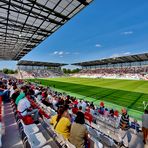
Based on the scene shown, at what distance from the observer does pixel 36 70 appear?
247 feet

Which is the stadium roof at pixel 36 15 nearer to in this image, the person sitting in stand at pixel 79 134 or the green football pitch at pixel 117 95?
the person sitting in stand at pixel 79 134

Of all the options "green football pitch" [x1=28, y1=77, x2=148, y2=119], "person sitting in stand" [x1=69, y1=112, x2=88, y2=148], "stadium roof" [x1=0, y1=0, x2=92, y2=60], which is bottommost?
"green football pitch" [x1=28, y1=77, x2=148, y2=119]

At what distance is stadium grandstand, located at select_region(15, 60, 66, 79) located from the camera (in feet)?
215

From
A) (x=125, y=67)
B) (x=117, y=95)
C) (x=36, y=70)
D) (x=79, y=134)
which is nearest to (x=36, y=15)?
(x=79, y=134)

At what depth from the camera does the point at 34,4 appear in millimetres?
10102

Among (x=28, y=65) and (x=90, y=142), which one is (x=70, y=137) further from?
(x=28, y=65)

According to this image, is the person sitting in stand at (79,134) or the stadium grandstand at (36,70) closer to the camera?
the person sitting in stand at (79,134)

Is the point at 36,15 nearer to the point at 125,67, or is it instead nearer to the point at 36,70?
the point at 125,67

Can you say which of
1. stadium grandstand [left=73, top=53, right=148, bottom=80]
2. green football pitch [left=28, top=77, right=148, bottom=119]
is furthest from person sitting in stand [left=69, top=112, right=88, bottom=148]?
stadium grandstand [left=73, top=53, right=148, bottom=80]

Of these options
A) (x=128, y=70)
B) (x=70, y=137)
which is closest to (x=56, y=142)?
(x=70, y=137)

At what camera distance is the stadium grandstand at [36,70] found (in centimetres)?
6560

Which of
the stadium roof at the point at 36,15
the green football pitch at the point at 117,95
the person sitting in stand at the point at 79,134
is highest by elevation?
the stadium roof at the point at 36,15

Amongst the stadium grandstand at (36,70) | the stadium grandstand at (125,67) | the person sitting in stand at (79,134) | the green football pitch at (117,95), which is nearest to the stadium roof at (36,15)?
the person sitting in stand at (79,134)

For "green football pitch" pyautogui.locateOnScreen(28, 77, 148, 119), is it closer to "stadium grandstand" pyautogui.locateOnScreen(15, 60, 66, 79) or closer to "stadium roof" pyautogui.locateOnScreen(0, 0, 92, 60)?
"stadium roof" pyautogui.locateOnScreen(0, 0, 92, 60)
